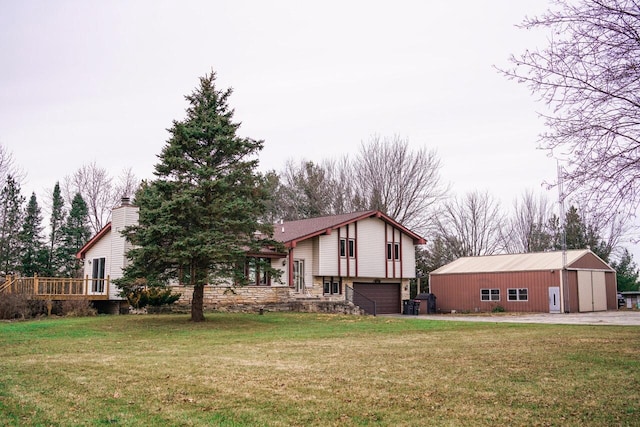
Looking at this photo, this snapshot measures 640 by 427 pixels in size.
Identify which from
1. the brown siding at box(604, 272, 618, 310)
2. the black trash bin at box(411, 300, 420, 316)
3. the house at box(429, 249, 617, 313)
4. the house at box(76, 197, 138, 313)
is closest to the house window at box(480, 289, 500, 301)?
the house at box(429, 249, 617, 313)

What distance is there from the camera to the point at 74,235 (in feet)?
146

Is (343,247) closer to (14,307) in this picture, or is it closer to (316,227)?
(316,227)

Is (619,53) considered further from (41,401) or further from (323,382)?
(41,401)

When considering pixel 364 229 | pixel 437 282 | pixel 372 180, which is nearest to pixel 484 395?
pixel 364 229

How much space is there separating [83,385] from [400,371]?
16.2ft

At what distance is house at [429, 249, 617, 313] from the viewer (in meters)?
34.3

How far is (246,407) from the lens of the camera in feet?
24.3

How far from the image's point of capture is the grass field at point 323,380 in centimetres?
698

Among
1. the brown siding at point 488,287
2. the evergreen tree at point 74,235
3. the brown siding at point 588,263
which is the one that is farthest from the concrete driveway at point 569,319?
the evergreen tree at point 74,235

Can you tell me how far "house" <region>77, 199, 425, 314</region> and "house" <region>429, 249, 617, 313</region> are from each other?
341cm

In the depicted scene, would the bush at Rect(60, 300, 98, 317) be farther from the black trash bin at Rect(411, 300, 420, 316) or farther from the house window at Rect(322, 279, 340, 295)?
the black trash bin at Rect(411, 300, 420, 316)

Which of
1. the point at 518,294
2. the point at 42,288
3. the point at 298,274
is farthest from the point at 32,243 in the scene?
the point at 518,294

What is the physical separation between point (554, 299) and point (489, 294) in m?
4.27

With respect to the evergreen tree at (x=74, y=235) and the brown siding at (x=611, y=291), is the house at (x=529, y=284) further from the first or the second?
the evergreen tree at (x=74, y=235)
